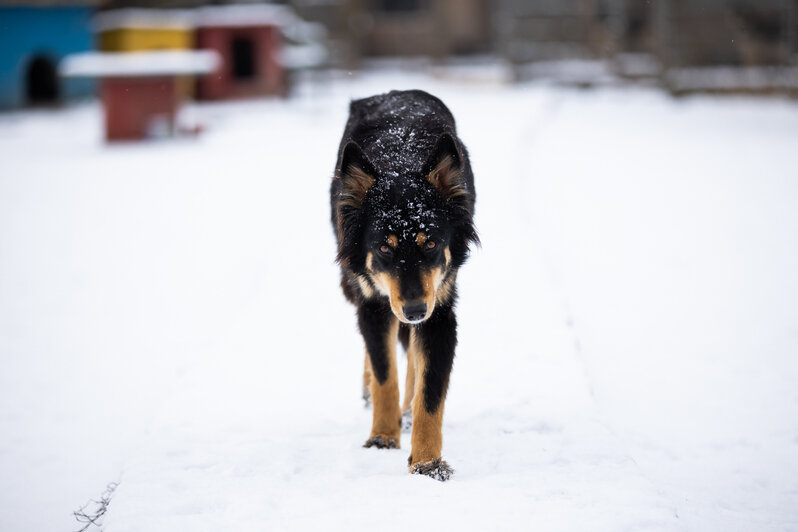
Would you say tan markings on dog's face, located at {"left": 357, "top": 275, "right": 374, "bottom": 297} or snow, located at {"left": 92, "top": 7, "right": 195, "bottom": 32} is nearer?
tan markings on dog's face, located at {"left": 357, "top": 275, "right": 374, "bottom": 297}

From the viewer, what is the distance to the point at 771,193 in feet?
33.0

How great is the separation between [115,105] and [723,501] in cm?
1292

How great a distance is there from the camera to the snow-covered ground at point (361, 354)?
333 centimetres

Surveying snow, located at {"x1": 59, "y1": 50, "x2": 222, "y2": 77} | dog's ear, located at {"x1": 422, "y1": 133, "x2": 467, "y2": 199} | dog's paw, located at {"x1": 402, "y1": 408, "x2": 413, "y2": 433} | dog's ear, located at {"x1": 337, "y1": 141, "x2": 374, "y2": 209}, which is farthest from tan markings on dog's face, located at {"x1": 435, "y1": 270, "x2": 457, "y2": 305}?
snow, located at {"x1": 59, "y1": 50, "x2": 222, "y2": 77}

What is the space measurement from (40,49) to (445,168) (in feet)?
60.8

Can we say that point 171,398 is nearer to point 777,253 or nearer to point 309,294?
point 309,294

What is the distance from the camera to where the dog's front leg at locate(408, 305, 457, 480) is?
3434mm

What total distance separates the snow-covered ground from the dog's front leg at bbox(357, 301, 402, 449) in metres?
Result: 0.15

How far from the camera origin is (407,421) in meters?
4.19

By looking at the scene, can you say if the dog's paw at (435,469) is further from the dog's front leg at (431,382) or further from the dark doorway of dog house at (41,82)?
the dark doorway of dog house at (41,82)

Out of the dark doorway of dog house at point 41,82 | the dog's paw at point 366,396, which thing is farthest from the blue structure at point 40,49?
the dog's paw at point 366,396

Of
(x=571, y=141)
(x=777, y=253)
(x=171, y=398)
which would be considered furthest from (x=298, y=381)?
(x=571, y=141)

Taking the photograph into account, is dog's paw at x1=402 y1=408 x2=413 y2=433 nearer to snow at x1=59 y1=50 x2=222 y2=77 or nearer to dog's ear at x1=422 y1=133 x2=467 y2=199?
dog's ear at x1=422 y1=133 x2=467 y2=199

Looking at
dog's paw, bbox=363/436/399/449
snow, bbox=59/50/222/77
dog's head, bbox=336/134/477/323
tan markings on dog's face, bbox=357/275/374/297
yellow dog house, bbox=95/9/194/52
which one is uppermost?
yellow dog house, bbox=95/9/194/52
